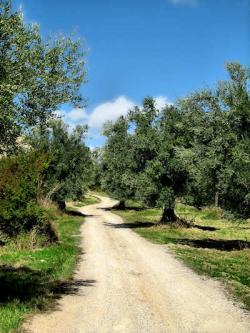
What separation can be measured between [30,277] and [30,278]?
21cm

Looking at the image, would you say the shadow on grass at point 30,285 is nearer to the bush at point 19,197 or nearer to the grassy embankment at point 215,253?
the grassy embankment at point 215,253

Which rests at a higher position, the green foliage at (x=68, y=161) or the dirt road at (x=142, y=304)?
the green foliage at (x=68, y=161)

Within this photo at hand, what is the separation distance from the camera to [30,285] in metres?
16.0

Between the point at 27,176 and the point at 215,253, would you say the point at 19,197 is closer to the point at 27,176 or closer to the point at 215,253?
the point at 27,176

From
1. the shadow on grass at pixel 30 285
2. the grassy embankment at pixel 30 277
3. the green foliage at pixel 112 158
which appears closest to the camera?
the grassy embankment at pixel 30 277

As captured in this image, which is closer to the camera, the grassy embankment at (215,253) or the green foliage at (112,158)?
the grassy embankment at (215,253)

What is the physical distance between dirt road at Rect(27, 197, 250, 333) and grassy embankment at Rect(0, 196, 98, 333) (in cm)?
48

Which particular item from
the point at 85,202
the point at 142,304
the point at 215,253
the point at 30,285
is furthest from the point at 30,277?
the point at 85,202

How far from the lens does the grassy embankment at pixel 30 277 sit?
1238cm

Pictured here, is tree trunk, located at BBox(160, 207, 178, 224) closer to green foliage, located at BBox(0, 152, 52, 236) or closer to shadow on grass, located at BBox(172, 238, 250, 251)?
shadow on grass, located at BBox(172, 238, 250, 251)

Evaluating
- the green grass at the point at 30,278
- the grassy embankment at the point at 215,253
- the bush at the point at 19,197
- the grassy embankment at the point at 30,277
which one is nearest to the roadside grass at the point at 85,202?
the grassy embankment at the point at 215,253

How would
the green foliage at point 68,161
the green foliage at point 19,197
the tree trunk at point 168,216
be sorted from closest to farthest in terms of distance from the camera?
1. the green foliage at point 19,197
2. the tree trunk at point 168,216
3. the green foliage at point 68,161

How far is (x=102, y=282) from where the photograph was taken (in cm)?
1728

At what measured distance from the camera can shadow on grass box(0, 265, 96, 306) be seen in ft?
46.3
